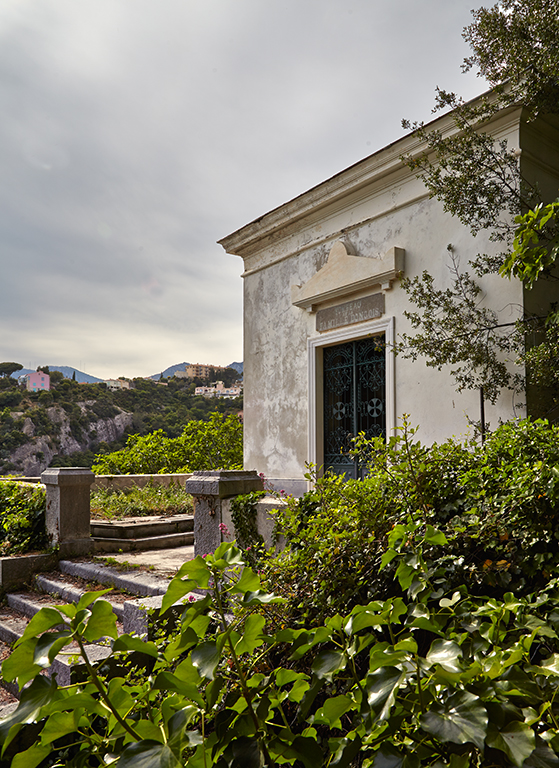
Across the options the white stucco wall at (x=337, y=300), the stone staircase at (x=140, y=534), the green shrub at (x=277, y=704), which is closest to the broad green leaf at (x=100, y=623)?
the green shrub at (x=277, y=704)

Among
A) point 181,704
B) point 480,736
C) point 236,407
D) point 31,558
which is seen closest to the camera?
point 480,736

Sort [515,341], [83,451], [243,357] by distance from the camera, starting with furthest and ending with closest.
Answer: [83,451], [243,357], [515,341]

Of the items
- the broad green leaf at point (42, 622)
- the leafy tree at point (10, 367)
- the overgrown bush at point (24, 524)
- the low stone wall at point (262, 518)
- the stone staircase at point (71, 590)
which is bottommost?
the stone staircase at point (71, 590)

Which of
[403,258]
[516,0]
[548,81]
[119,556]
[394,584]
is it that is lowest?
[119,556]

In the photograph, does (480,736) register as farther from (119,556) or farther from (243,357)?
(243,357)

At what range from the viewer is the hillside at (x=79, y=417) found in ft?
99.6

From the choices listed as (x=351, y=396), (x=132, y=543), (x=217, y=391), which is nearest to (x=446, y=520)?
(x=351, y=396)

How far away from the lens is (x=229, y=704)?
1.09 meters

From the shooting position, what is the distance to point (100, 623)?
0.98 m

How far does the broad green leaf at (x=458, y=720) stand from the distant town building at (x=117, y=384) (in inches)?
1523

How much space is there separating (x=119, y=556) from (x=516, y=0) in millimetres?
8112

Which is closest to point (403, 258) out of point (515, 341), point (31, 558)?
point (515, 341)

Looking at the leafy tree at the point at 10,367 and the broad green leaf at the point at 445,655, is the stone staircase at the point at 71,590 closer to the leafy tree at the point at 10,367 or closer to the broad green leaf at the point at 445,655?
the broad green leaf at the point at 445,655

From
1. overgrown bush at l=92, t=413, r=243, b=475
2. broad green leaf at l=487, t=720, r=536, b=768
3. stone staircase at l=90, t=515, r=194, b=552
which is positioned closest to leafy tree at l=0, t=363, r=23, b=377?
overgrown bush at l=92, t=413, r=243, b=475
